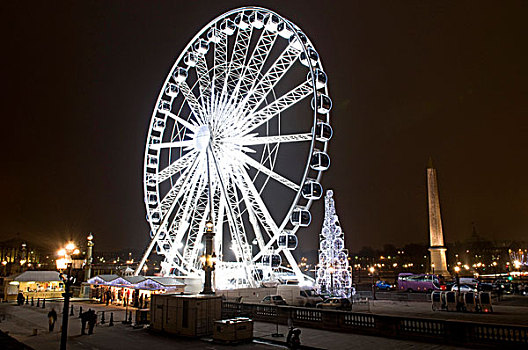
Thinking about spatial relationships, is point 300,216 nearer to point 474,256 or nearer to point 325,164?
point 325,164

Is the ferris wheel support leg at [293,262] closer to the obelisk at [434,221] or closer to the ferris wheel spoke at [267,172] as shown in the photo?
the ferris wheel spoke at [267,172]

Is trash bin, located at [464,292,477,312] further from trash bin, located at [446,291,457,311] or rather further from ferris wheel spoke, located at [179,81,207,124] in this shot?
ferris wheel spoke, located at [179,81,207,124]

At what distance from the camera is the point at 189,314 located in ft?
53.2

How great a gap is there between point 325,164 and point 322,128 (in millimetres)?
2435

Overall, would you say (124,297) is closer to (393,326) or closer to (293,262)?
(293,262)

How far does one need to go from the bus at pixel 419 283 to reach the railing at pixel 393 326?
23527mm

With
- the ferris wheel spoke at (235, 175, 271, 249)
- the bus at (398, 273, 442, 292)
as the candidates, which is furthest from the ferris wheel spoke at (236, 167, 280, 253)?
the bus at (398, 273, 442, 292)

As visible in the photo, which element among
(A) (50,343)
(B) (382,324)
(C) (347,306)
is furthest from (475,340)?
(A) (50,343)

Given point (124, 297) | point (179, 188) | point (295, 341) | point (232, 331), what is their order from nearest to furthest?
point (295, 341), point (232, 331), point (124, 297), point (179, 188)

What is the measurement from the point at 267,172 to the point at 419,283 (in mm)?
20921

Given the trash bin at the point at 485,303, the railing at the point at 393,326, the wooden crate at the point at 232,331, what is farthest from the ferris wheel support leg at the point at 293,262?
the wooden crate at the point at 232,331

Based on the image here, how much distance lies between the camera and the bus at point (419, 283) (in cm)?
3862

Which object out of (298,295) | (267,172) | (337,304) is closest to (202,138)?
(267,172)

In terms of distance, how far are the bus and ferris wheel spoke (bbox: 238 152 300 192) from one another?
19.4 m
